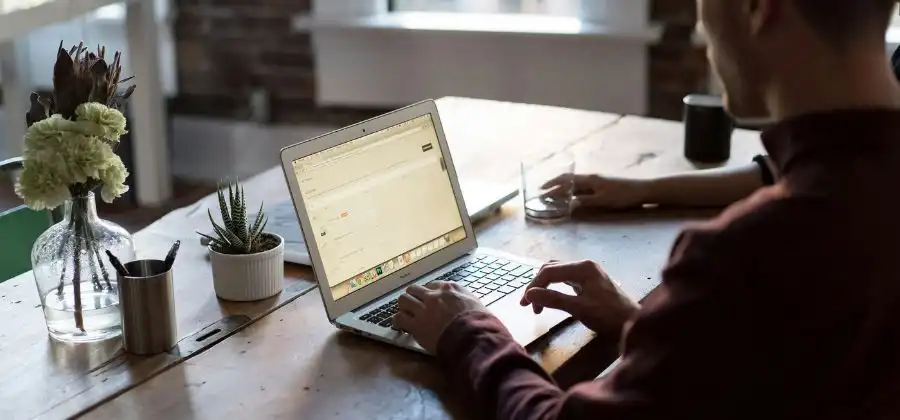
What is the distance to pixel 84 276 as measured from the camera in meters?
1.45

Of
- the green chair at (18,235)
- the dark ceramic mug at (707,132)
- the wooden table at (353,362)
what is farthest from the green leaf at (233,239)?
the dark ceramic mug at (707,132)

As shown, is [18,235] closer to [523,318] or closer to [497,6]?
[523,318]

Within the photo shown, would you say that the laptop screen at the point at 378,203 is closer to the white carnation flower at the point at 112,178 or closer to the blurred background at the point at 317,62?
the white carnation flower at the point at 112,178

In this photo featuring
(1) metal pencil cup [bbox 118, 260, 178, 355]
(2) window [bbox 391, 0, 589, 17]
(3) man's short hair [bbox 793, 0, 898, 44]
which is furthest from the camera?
(2) window [bbox 391, 0, 589, 17]

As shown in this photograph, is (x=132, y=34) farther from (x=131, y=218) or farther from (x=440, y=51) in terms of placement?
(x=440, y=51)

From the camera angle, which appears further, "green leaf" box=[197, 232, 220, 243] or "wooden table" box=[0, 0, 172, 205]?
"wooden table" box=[0, 0, 172, 205]

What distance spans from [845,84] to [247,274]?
2.84 feet

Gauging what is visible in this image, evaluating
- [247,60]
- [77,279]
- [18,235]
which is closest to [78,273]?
[77,279]

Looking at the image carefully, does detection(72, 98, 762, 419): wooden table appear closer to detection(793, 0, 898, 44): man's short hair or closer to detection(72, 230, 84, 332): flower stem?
detection(72, 230, 84, 332): flower stem

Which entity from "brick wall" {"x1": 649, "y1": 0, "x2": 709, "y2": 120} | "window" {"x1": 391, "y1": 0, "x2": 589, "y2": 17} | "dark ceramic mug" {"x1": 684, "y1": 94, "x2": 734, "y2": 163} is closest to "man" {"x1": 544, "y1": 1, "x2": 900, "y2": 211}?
"dark ceramic mug" {"x1": 684, "y1": 94, "x2": 734, "y2": 163}

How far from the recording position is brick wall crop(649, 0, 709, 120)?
339cm

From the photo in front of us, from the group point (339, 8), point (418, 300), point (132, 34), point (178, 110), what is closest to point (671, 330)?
point (418, 300)

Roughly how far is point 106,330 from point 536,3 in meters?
2.43

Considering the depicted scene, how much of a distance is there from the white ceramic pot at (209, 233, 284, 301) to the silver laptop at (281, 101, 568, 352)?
121mm
